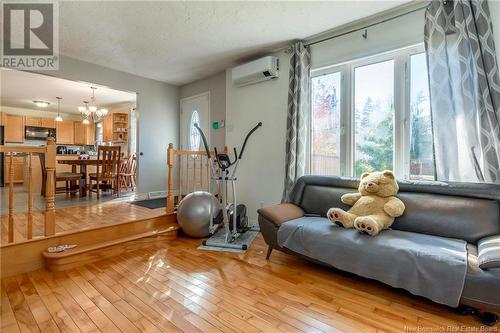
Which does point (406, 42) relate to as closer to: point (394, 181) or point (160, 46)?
point (394, 181)

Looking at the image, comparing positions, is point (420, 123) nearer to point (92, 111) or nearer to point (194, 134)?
point (194, 134)

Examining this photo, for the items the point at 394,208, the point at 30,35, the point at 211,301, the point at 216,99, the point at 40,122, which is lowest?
the point at 211,301

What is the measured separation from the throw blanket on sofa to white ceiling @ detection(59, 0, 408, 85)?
6.95 feet

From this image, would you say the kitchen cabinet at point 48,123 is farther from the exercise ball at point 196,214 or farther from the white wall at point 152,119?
the exercise ball at point 196,214

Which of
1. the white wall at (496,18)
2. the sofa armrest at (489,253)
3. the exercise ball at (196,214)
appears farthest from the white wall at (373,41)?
the exercise ball at (196,214)

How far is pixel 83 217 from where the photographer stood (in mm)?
3205

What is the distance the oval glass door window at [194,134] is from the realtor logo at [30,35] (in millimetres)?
2183

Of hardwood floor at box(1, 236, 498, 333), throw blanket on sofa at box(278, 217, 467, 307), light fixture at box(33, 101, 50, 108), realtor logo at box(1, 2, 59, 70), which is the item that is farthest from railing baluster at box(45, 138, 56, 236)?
light fixture at box(33, 101, 50, 108)

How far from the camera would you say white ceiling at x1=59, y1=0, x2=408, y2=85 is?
8.05 feet

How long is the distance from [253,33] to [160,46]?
127cm

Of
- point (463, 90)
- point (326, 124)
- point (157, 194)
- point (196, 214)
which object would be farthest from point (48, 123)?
point (463, 90)

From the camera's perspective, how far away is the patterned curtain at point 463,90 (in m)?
1.99

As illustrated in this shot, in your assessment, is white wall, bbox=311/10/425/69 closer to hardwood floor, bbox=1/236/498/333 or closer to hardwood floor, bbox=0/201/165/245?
hardwood floor, bbox=1/236/498/333

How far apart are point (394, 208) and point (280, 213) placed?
97cm
